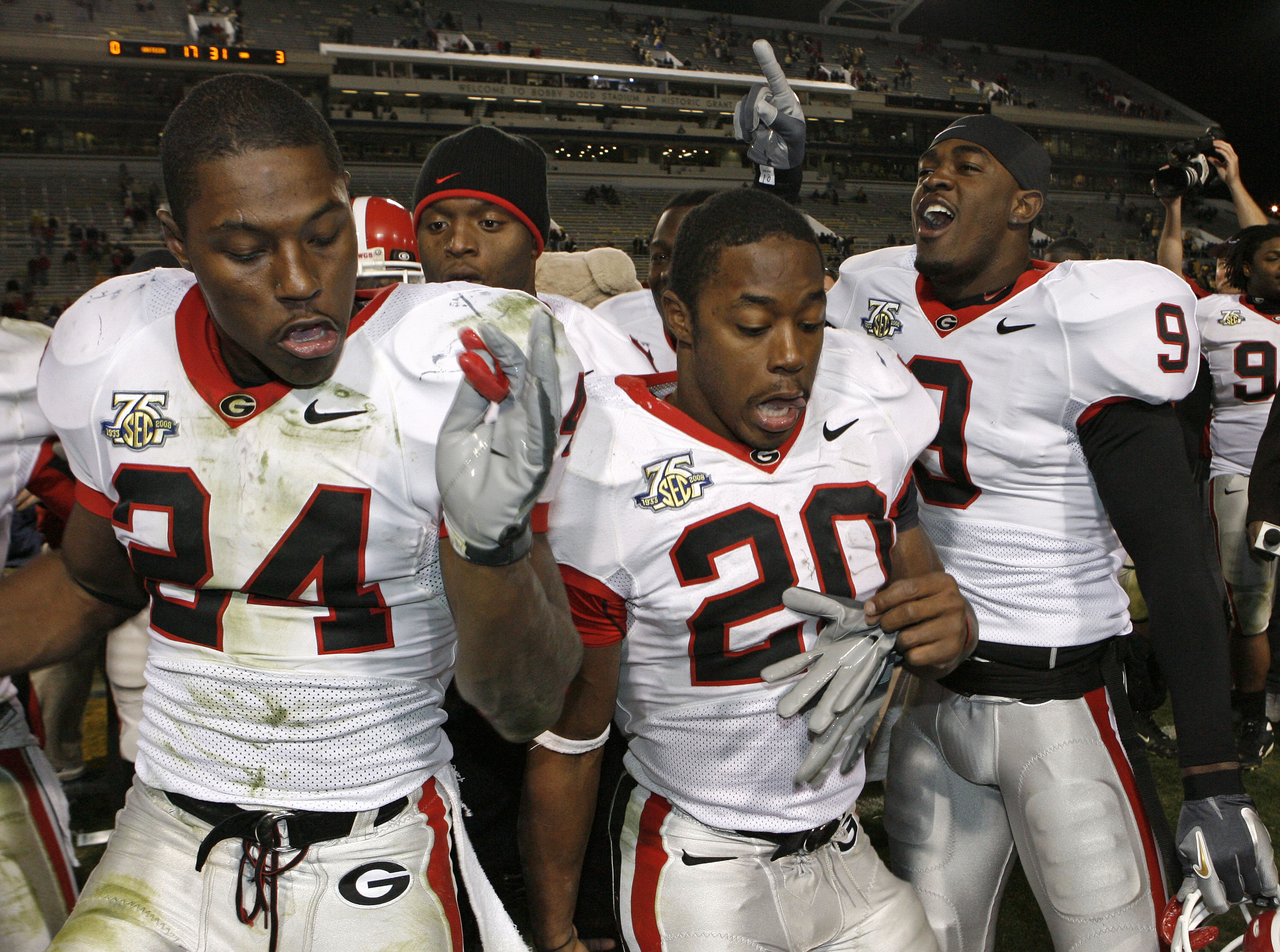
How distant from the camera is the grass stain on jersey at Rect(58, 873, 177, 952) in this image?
1441mm

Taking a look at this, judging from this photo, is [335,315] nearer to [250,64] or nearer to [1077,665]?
[1077,665]

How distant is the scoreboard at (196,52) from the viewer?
2595 centimetres

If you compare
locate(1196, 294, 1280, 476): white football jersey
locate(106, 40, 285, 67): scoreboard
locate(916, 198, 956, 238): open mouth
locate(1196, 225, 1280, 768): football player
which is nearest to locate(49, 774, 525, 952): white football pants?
locate(916, 198, 956, 238): open mouth

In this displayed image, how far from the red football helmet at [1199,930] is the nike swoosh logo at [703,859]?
93 cm

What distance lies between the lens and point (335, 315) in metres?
1.51

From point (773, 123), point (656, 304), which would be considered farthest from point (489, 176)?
point (773, 123)

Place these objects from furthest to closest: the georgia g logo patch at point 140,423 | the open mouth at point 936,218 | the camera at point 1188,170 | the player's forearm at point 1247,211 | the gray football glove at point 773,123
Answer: the player's forearm at point 1247,211, the camera at point 1188,170, the gray football glove at point 773,123, the open mouth at point 936,218, the georgia g logo patch at point 140,423

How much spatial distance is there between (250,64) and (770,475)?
1187 inches

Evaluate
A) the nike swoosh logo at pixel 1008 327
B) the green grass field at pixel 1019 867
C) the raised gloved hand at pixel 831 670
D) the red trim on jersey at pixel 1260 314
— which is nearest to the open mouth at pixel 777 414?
the raised gloved hand at pixel 831 670

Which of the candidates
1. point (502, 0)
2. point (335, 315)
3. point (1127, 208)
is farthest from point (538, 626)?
point (1127, 208)

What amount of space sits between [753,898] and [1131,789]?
103 cm

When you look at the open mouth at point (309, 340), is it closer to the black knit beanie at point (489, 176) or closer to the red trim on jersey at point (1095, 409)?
the black knit beanie at point (489, 176)

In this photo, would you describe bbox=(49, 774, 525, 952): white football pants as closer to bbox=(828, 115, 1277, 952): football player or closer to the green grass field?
bbox=(828, 115, 1277, 952): football player

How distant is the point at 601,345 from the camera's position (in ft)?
9.08
